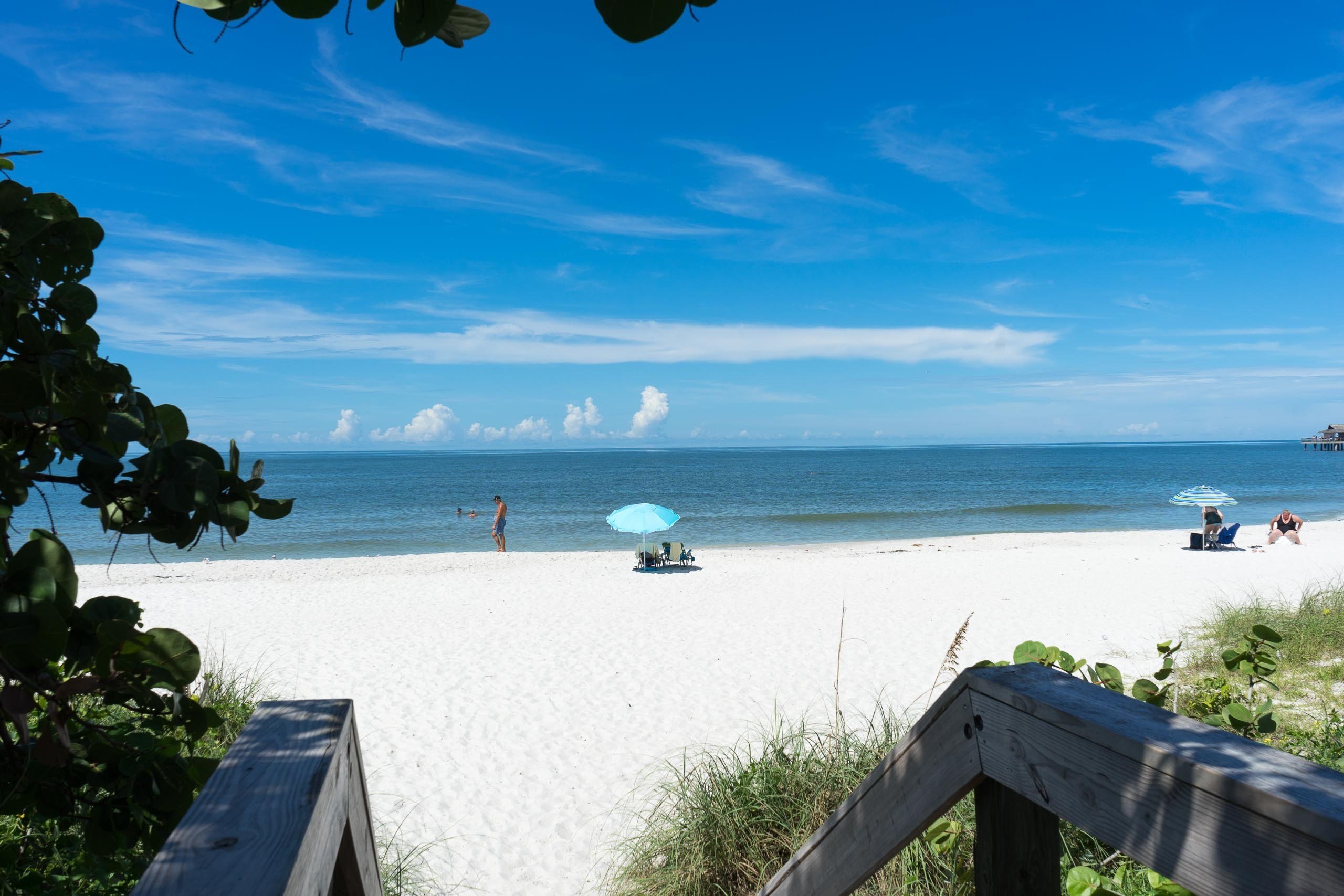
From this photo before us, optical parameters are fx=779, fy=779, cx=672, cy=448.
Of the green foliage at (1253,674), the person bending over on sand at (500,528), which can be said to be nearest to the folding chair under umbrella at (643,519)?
the person bending over on sand at (500,528)

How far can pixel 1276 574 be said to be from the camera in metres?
14.8

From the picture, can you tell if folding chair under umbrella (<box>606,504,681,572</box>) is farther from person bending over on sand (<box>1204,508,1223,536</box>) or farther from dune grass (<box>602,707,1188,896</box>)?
person bending over on sand (<box>1204,508,1223,536</box>)

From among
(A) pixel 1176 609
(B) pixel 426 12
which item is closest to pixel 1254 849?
(B) pixel 426 12

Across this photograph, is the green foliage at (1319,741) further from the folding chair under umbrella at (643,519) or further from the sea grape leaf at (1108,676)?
the folding chair under umbrella at (643,519)

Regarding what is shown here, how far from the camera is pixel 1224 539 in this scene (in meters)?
19.8

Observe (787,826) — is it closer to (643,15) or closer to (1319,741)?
(1319,741)

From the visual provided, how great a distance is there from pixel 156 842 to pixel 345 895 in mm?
521

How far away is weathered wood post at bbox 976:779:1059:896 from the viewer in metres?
1.13

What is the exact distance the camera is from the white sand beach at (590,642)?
5941 mm

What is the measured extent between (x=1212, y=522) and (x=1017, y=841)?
23.3 meters

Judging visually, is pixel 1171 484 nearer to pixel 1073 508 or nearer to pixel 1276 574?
pixel 1073 508

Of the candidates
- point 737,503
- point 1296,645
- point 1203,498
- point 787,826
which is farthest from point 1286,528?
point 737,503

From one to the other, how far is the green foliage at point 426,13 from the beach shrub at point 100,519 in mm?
762

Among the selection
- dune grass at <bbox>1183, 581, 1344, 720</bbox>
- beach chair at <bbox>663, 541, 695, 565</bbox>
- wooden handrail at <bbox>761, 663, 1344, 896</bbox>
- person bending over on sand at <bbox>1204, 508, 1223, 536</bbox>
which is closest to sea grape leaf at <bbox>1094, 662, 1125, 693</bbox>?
wooden handrail at <bbox>761, 663, 1344, 896</bbox>
